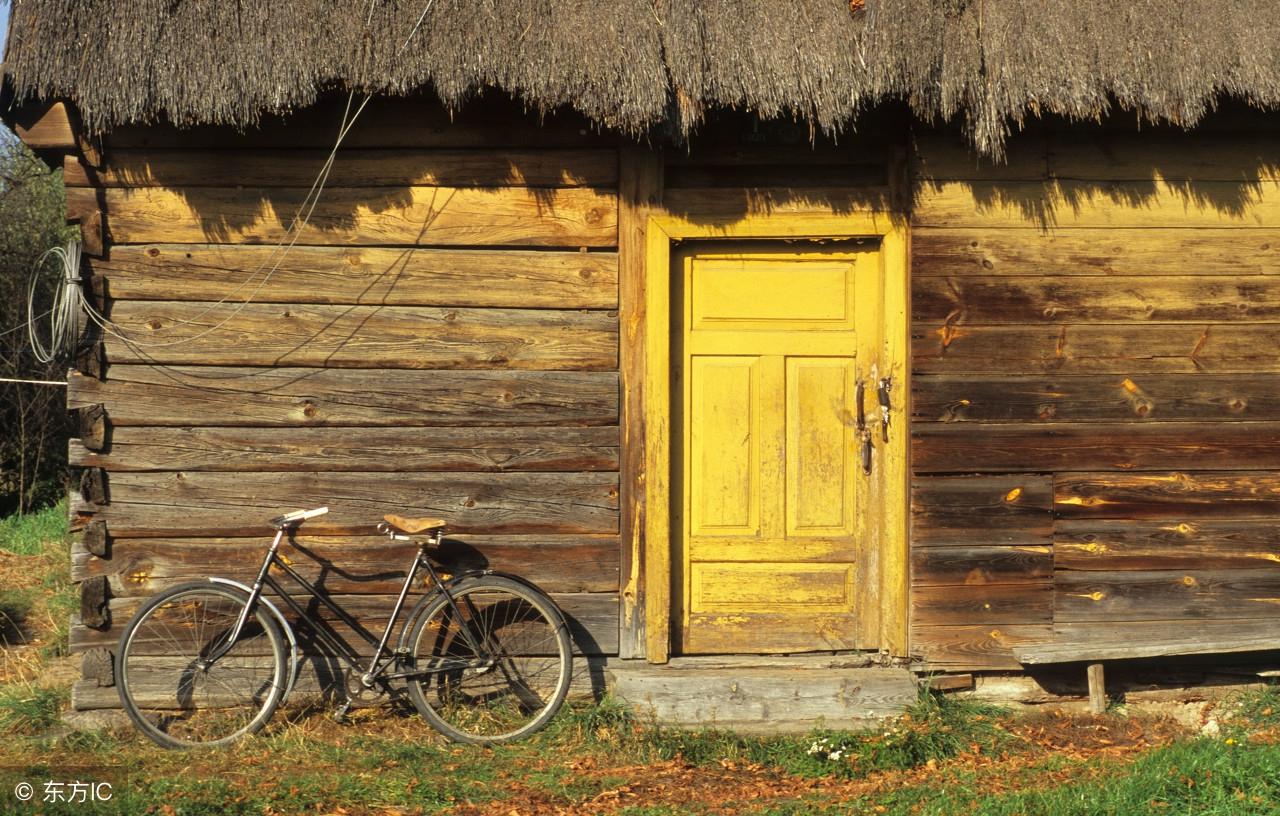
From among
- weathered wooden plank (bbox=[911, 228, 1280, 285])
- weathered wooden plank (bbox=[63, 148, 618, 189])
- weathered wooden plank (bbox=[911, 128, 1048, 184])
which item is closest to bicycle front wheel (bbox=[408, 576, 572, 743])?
weathered wooden plank (bbox=[63, 148, 618, 189])

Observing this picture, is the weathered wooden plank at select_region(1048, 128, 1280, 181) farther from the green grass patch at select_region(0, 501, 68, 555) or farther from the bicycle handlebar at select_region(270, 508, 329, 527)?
the green grass patch at select_region(0, 501, 68, 555)

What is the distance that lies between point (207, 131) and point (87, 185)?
1.87ft

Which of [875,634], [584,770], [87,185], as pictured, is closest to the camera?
[584,770]

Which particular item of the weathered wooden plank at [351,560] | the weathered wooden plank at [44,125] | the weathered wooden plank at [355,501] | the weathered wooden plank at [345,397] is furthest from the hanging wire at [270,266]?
the weathered wooden plank at [351,560]

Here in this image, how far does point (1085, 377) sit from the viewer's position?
5.49 m

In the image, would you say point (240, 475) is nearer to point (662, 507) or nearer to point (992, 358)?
point (662, 507)

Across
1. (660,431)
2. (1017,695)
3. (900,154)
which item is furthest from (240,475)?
(1017,695)

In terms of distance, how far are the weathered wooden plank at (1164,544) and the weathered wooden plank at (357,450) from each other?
2.17 metres

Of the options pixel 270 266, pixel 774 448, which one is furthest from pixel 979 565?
pixel 270 266

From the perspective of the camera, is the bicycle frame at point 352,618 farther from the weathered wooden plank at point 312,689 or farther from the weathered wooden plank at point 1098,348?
the weathered wooden plank at point 1098,348

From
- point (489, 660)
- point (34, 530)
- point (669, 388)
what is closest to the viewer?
point (489, 660)

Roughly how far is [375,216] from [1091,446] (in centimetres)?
344

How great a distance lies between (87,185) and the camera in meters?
5.20

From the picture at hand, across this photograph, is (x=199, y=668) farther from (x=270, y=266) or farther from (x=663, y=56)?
(x=663, y=56)
